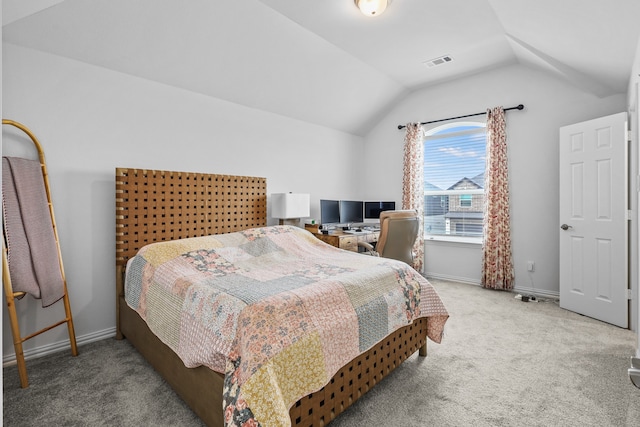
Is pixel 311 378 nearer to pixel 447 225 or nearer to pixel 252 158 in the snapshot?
pixel 252 158

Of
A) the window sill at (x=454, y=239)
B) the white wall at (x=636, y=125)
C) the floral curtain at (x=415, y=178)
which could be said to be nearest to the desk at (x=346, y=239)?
the floral curtain at (x=415, y=178)

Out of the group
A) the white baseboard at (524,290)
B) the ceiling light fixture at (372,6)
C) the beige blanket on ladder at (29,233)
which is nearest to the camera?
the beige blanket on ladder at (29,233)

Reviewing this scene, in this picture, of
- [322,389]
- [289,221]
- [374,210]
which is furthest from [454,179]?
[322,389]

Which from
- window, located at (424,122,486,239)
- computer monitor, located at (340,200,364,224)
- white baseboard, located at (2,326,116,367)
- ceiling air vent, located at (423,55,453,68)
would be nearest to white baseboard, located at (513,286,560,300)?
window, located at (424,122,486,239)

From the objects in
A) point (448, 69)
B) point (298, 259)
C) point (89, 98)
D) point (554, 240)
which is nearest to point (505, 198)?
point (554, 240)

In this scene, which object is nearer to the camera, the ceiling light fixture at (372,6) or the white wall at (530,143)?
the ceiling light fixture at (372,6)

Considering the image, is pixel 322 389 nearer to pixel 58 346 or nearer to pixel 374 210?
pixel 58 346

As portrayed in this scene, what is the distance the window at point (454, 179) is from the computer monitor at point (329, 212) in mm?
1435

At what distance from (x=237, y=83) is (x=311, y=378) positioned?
9.84 feet

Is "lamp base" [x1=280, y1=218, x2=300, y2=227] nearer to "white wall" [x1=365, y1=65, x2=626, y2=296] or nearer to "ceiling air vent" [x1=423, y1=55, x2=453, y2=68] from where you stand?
"white wall" [x1=365, y1=65, x2=626, y2=296]

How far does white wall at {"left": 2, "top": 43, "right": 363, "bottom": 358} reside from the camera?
8.41ft

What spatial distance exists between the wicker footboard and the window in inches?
107

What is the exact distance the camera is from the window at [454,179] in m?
4.71

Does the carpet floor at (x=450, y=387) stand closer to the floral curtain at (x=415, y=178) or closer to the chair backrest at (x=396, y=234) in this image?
the chair backrest at (x=396, y=234)
